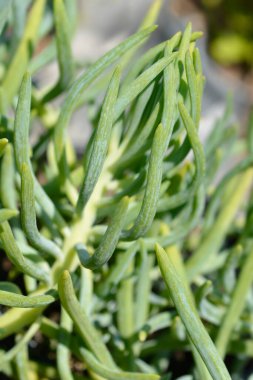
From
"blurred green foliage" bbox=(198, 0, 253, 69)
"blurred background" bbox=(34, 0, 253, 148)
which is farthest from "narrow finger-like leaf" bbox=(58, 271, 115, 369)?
"blurred green foliage" bbox=(198, 0, 253, 69)

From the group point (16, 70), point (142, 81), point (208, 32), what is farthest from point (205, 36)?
point (142, 81)

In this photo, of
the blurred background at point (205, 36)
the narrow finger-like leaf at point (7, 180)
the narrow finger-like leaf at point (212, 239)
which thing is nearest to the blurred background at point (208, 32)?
the blurred background at point (205, 36)

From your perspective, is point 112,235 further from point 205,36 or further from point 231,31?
point 231,31

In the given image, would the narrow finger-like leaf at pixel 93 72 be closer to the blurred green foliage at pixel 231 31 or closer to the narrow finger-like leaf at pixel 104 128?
the narrow finger-like leaf at pixel 104 128

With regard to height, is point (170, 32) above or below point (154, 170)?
below

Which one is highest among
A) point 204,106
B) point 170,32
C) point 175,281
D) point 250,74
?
point 175,281

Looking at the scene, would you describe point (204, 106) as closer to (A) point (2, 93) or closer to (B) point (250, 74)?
(B) point (250, 74)

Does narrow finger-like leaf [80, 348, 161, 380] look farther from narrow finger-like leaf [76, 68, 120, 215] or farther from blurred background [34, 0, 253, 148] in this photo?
blurred background [34, 0, 253, 148]

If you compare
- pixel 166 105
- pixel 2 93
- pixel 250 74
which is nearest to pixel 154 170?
pixel 166 105
